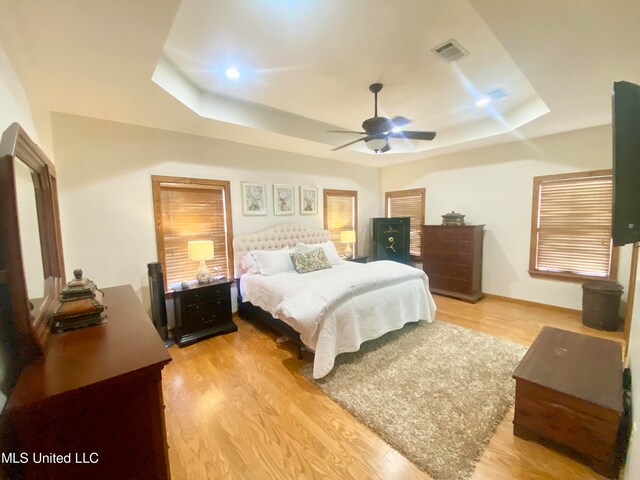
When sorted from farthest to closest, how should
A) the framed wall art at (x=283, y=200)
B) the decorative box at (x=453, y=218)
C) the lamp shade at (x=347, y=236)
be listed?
the lamp shade at (x=347, y=236)
the decorative box at (x=453, y=218)
the framed wall art at (x=283, y=200)

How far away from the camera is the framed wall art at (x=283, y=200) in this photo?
4316 millimetres

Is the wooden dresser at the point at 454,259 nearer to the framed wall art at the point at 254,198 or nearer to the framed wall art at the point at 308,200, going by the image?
the framed wall art at the point at 308,200

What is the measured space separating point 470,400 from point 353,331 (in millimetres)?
1067

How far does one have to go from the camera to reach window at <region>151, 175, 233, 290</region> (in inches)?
130

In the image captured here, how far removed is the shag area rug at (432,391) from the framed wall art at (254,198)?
2435 millimetres

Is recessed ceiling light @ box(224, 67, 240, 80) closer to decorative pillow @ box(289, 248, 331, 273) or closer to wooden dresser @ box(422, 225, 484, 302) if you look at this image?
decorative pillow @ box(289, 248, 331, 273)

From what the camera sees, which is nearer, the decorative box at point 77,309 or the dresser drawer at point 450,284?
the decorative box at point 77,309

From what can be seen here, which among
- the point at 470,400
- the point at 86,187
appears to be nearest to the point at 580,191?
the point at 470,400

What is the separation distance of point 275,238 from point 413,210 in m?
3.10

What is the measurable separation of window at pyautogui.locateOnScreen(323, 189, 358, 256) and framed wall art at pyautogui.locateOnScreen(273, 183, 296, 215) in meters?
0.79

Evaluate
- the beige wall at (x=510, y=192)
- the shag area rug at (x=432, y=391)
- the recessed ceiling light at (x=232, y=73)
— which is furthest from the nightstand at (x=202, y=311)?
the beige wall at (x=510, y=192)

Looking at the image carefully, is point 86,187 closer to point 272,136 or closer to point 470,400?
point 272,136

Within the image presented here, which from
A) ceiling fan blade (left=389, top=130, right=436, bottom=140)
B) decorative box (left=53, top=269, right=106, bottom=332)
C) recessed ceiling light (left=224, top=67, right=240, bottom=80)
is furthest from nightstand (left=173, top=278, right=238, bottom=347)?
ceiling fan blade (left=389, top=130, right=436, bottom=140)

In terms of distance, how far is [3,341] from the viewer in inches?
36.2
